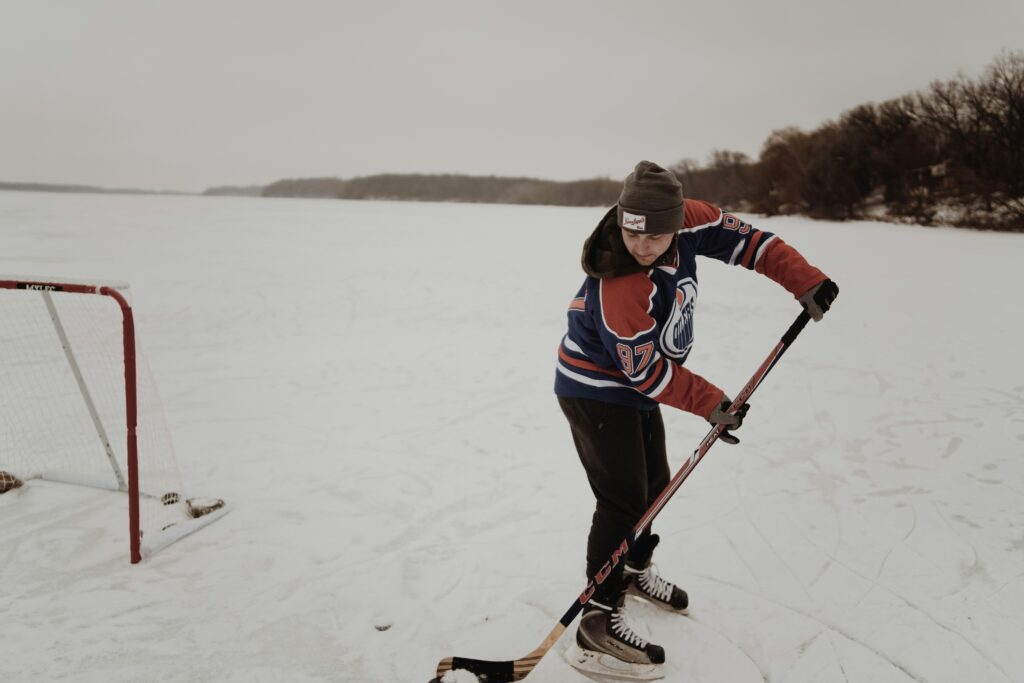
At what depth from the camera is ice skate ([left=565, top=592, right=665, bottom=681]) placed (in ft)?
7.49

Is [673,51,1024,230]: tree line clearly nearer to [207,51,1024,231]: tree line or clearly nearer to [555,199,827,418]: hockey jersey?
[207,51,1024,231]: tree line

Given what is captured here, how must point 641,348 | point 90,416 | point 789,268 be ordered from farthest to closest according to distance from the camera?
point 90,416 → point 789,268 → point 641,348

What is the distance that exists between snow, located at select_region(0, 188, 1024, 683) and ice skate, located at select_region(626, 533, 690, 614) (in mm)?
128

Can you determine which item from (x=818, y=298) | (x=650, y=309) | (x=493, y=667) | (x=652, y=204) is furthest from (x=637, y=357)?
(x=493, y=667)

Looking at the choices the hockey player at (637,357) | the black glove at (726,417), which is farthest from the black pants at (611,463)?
the black glove at (726,417)

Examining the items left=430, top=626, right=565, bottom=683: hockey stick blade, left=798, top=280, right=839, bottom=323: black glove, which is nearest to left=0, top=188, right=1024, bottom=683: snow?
left=430, top=626, right=565, bottom=683: hockey stick blade

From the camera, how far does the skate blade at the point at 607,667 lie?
2266mm

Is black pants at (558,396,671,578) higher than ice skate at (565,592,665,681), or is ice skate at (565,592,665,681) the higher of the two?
black pants at (558,396,671,578)

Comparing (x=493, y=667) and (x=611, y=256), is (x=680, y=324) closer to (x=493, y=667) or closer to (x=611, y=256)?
(x=611, y=256)

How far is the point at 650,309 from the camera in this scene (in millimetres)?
1963

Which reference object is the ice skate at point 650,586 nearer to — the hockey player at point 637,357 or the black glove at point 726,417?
the hockey player at point 637,357

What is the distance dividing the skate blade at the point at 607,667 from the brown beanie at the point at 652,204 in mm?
1700

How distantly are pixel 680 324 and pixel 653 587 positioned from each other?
126cm

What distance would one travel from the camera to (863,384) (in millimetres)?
5699
